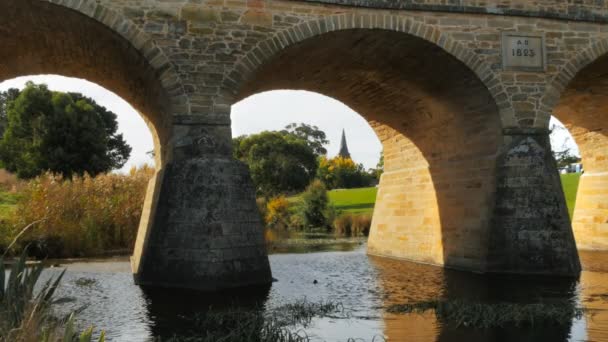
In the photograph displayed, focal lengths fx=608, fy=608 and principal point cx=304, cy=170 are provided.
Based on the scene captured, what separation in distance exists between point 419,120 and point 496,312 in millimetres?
6977

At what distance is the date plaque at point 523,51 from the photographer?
11055 millimetres

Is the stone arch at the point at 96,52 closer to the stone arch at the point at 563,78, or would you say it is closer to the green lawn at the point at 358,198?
the stone arch at the point at 563,78

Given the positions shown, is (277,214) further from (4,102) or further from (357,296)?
(4,102)

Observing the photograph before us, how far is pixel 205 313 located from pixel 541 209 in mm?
6265

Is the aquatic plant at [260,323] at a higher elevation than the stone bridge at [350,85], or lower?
lower

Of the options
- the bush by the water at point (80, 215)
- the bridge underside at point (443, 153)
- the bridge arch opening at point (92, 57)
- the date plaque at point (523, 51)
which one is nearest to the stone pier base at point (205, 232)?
the bridge arch opening at point (92, 57)

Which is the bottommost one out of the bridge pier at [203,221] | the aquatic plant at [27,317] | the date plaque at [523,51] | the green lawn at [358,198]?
the aquatic plant at [27,317]

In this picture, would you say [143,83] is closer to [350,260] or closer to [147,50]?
[147,50]

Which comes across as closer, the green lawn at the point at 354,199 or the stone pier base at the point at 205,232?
the stone pier base at the point at 205,232

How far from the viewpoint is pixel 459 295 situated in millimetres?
8664

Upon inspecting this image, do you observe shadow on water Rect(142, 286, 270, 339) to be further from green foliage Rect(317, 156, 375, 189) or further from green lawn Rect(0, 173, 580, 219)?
green foliage Rect(317, 156, 375, 189)

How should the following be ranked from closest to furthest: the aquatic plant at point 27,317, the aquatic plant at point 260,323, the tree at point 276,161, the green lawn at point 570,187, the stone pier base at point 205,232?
the aquatic plant at point 27,317 < the aquatic plant at point 260,323 < the stone pier base at point 205,232 < the green lawn at point 570,187 < the tree at point 276,161

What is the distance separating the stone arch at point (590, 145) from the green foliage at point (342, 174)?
38.1 meters

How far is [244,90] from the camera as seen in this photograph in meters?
13.2
